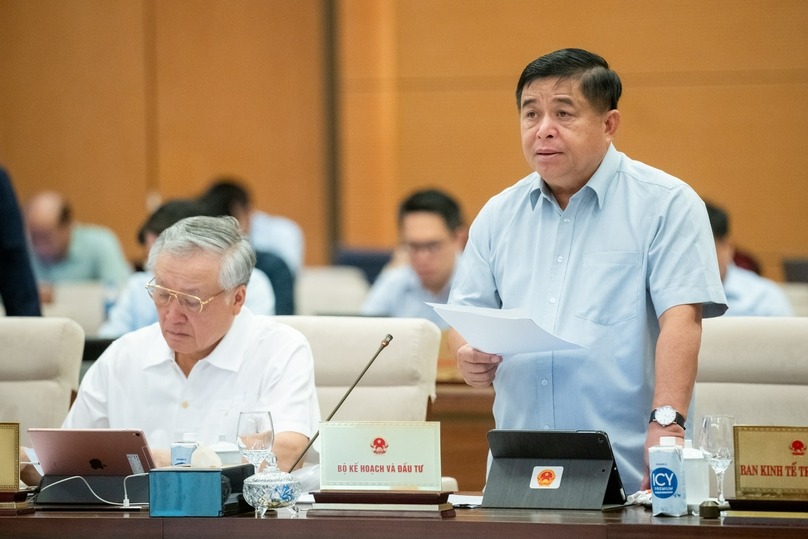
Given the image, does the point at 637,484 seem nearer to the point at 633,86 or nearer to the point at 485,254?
the point at 485,254

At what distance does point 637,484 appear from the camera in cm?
262

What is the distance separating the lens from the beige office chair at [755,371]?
3.04 metres

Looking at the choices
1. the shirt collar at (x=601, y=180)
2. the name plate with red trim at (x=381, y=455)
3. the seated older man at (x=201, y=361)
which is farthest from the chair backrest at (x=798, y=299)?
the name plate with red trim at (x=381, y=455)

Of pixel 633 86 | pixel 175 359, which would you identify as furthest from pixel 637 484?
pixel 633 86

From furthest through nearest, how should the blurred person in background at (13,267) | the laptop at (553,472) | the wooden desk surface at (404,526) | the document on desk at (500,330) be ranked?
the blurred person in background at (13,267), the document on desk at (500,330), the laptop at (553,472), the wooden desk surface at (404,526)

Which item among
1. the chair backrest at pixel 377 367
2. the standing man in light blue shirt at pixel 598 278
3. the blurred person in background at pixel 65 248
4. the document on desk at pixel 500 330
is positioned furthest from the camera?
the blurred person in background at pixel 65 248

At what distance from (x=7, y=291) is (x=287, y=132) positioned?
234 inches

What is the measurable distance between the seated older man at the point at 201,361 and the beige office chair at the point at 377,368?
0.22m

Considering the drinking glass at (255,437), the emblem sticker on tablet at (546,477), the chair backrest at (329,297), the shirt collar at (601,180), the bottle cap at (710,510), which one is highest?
the shirt collar at (601,180)

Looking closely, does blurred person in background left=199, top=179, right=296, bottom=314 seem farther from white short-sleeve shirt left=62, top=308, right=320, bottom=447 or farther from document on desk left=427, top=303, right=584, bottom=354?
document on desk left=427, top=303, right=584, bottom=354

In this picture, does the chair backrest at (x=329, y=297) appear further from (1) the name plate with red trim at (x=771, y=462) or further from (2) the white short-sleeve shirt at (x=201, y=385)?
(1) the name plate with red trim at (x=771, y=462)

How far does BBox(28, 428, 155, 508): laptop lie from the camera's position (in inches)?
95.2

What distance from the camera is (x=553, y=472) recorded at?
2.27 meters

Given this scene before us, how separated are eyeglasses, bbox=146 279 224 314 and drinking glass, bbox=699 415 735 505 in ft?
4.12
